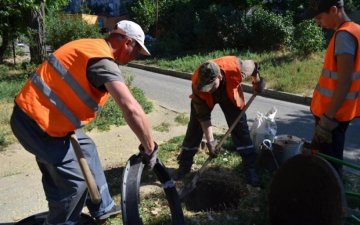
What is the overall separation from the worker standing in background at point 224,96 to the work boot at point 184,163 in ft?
0.85

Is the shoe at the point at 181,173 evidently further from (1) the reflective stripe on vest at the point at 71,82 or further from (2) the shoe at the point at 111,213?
(1) the reflective stripe on vest at the point at 71,82

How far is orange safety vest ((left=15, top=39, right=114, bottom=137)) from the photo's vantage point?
284 cm

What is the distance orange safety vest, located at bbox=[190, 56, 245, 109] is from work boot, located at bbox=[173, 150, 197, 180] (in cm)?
74

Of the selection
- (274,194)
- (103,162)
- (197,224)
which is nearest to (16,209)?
(103,162)

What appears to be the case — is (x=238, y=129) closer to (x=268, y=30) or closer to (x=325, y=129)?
(x=325, y=129)

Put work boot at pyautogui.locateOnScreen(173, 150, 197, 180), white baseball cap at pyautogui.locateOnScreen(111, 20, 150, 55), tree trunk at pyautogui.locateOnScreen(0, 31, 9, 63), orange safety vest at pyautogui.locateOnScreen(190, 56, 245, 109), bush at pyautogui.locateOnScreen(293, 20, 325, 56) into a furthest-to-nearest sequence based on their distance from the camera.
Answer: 1. tree trunk at pyautogui.locateOnScreen(0, 31, 9, 63)
2. bush at pyautogui.locateOnScreen(293, 20, 325, 56)
3. work boot at pyautogui.locateOnScreen(173, 150, 197, 180)
4. orange safety vest at pyautogui.locateOnScreen(190, 56, 245, 109)
5. white baseball cap at pyautogui.locateOnScreen(111, 20, 150, 55)

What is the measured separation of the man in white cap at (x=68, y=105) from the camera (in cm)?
279

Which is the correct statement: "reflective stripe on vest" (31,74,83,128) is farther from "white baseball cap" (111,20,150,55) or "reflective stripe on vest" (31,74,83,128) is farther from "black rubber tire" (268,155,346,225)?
"black rubber tire" (268,155,346,225)

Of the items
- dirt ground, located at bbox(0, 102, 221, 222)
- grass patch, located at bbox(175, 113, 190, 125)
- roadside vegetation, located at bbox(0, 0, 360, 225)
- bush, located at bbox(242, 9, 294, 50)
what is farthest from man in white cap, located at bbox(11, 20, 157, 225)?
bush, located at bbox(242, 9, 294, 50)

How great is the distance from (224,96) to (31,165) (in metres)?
2.81

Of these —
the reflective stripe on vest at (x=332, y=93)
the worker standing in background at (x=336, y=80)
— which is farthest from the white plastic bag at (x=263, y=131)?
the reflective stripe on vest at (x=332, y=93)

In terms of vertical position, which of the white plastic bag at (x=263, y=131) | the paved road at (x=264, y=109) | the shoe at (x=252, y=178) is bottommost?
the paved road at (x=264, y=109)

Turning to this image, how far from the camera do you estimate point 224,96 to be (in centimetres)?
443

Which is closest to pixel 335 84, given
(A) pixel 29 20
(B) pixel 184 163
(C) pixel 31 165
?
(B) pixel 184 163
